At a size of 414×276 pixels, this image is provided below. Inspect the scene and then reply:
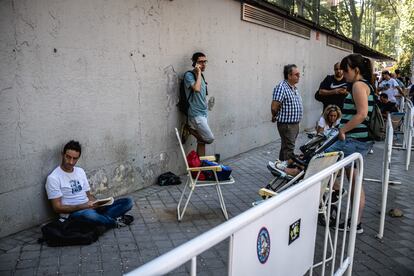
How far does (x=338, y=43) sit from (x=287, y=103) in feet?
37.1

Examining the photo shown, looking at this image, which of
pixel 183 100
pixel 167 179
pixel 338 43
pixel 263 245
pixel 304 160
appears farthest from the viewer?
pixel 338 43

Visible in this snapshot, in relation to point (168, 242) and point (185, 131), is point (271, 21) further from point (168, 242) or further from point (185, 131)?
point (168, 242)

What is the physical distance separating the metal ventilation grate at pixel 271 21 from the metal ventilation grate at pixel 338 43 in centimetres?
316

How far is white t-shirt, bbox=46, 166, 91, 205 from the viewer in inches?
165

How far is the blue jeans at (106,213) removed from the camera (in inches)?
160

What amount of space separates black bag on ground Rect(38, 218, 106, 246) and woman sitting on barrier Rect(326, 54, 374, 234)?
8.04 feet

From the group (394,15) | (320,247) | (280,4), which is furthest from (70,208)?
(394,15)

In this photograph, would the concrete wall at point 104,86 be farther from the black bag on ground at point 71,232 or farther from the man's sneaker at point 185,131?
the black bag on ground at point 71,232

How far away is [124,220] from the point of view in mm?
4477

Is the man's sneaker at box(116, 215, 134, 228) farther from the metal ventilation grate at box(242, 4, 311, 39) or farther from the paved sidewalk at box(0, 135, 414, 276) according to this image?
the metal ventilation grate at box(242, 4, 311, 39)

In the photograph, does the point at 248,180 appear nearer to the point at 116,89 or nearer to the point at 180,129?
the point at 180,129

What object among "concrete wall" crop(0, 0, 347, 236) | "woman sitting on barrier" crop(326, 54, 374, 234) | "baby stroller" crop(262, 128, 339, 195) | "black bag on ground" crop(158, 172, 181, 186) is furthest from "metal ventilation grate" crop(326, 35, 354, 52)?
"woman sitting on barrier" crop(326, 54, 374, 234)

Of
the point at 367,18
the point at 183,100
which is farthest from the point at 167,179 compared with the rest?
the point at 367,18

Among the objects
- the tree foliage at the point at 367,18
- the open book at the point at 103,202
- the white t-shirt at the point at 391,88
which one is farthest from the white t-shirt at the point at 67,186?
the white t-shirt at the point at 391,88
